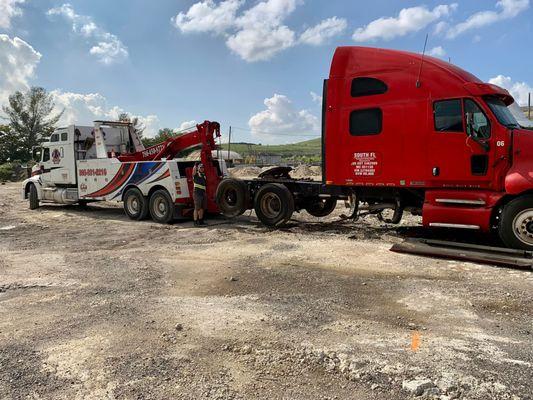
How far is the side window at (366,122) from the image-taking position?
9.48 meters

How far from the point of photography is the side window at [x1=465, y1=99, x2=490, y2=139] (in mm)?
8430

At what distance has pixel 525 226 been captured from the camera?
7.91 meters

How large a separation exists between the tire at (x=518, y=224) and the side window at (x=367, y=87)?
3309 mm

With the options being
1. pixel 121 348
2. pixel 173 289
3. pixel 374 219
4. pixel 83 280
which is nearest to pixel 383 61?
pixel 374 219

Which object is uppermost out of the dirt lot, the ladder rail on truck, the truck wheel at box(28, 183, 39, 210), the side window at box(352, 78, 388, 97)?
the side window at box(352, 78, 388, 97)

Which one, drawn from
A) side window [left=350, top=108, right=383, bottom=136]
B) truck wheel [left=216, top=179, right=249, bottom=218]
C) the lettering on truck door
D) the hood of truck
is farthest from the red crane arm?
the hood of truck

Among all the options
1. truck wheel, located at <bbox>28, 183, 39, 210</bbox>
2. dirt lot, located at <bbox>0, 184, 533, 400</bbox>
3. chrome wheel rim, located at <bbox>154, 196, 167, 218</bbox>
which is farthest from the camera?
truck wheel, located at <bbox>28, 183, 39, 210</bbox>

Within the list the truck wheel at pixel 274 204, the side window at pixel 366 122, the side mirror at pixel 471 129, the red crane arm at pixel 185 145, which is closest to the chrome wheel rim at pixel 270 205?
the truck wheel at pixel 274 204

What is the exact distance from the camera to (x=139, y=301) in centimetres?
583

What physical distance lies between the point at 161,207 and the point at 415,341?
10.0m

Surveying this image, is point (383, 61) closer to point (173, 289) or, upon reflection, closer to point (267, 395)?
point (173, 289)

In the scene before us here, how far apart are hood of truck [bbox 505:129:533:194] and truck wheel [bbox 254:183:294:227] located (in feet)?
15.5

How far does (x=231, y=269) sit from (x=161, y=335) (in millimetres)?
2843

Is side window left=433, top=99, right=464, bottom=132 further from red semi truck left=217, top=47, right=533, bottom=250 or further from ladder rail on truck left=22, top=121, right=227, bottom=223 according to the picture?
ladder rail on truck left=22, top=121, right=227, bottom=223
